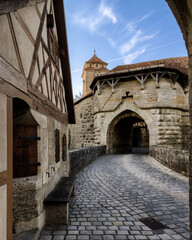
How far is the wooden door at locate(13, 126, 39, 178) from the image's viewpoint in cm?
242

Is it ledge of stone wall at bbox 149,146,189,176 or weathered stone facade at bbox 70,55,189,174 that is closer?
ledge of stone wall at bbox 149,146,189,176

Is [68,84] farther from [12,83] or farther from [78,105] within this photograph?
[78,105]

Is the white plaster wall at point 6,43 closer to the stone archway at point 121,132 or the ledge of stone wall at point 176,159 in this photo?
the ledge of stone wall at point 176,159

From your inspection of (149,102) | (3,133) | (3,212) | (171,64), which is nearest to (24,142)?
(3,133)

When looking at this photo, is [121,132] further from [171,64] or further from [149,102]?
[171,64]

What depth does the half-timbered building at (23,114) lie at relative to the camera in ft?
5.30

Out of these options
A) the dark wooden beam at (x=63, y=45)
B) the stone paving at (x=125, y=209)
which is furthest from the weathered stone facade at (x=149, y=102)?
the dark wooden beam at (x=63, y=45)

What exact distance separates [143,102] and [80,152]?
20.4 ft

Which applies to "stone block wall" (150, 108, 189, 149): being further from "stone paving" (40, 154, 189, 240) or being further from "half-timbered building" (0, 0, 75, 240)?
"half-timbered building" (0, 0, 75, 240)

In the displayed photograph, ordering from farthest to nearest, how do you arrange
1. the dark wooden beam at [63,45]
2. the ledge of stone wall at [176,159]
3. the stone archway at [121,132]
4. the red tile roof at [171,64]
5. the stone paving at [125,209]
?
the stone archway at [121,132], the red tile roof at [171,64], the ledge of stone wall at [176,159], the dark wooden beam at [63,45], the stone paving at [125,209]

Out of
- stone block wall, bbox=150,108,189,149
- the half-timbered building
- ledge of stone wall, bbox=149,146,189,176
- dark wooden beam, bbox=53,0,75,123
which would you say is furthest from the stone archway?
the half-timbered building

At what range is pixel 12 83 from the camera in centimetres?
180

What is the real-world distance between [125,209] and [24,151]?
235cm

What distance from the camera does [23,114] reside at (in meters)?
2.37
